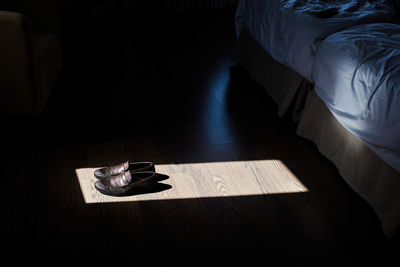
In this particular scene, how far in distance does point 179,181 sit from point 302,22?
1.05 meters

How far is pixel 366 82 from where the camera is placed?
1.61 metres

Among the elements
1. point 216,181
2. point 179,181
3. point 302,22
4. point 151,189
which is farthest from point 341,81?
point 151,189

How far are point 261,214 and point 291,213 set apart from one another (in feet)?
0.40

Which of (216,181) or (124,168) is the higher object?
(124,168)

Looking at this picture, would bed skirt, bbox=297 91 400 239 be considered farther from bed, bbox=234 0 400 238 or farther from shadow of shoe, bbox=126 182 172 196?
shadow of shoe, bbox=126 182 172 196

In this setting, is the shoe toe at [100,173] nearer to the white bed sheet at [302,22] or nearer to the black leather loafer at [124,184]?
the black leather loafer at [124,184]

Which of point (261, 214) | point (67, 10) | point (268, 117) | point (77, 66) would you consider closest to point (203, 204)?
point (261, 214)

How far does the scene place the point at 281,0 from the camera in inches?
93.7

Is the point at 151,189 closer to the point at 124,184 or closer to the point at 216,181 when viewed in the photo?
the point at 124,184

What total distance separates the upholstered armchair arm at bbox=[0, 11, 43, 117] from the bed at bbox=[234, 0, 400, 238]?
4.26 ft

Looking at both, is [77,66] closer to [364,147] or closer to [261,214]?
[261,214]

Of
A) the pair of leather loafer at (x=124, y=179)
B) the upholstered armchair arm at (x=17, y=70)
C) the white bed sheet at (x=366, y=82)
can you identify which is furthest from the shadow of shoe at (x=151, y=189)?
the white bed sheet at (x=366, y=82)

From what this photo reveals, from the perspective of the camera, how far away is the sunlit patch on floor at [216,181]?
1.72 m

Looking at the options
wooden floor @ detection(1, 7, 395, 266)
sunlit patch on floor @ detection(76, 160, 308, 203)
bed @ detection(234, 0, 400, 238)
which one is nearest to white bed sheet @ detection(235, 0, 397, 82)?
bed @ detection(234, 0, 400, 238)
